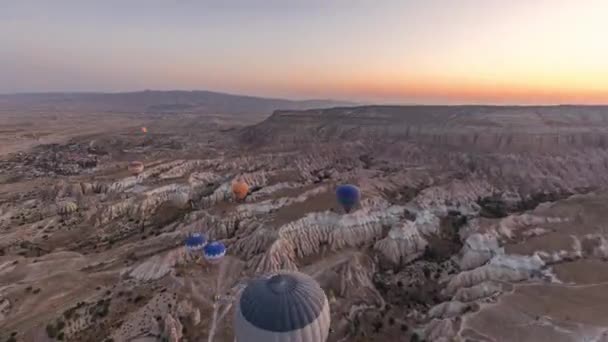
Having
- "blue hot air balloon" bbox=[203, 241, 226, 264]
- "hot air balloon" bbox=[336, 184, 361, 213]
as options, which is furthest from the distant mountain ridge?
"blue hot air balloon" bbox=[203, 241, 226, 264]

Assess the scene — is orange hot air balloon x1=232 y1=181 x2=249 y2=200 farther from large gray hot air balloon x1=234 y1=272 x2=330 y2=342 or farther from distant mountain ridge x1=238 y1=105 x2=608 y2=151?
distant mountain ridge x1=238 y1=105 x2=608 y2=151

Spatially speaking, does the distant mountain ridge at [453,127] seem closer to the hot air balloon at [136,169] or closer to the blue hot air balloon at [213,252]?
the hot air balloon at [136,169]

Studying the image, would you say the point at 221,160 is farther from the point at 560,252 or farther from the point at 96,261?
the point at 560,252

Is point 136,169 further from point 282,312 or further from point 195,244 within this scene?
point 282,312

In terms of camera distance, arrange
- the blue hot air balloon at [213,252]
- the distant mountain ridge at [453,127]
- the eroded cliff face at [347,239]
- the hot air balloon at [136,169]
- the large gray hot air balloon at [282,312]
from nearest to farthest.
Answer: the large gray hot air balloon at [282,312] < the eroded cliff face at [347,239] < the blue hot air balloon at [213,252] < the hot air balloon at [136,169] < the distant mountain ridge at [453,127]

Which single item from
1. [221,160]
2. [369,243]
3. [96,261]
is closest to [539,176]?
[369,243]

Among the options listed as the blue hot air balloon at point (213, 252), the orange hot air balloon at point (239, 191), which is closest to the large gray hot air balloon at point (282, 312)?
the blue hot air balloon at point (213, 252)

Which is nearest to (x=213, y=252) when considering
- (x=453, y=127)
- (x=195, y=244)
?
(x=195, y=244)

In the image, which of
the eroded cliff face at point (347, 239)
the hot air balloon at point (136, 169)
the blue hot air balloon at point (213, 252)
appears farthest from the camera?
the hot air balloon at point (136, 169)
